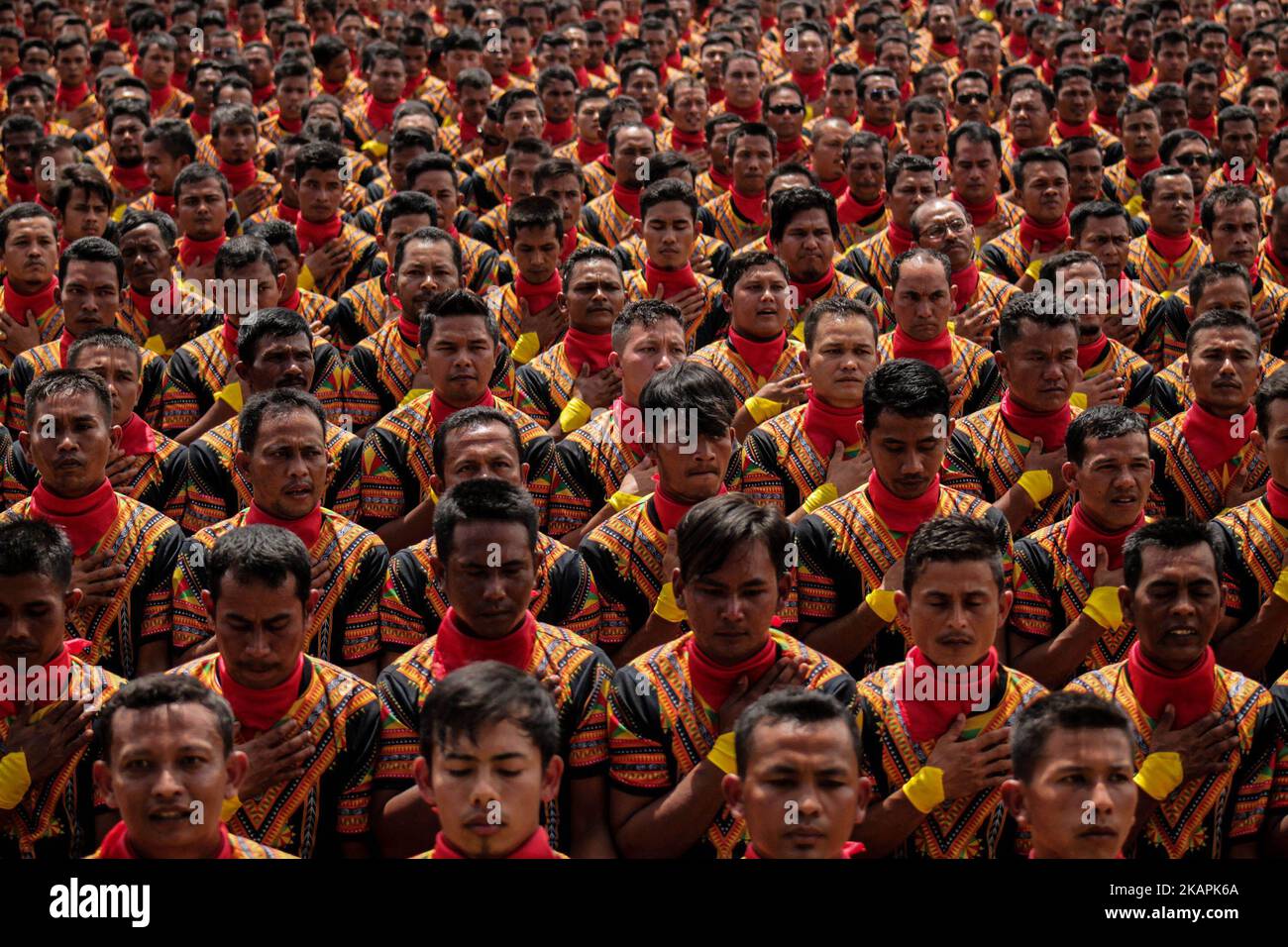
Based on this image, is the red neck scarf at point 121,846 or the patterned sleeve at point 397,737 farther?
the patterned sleeve at point 397,737

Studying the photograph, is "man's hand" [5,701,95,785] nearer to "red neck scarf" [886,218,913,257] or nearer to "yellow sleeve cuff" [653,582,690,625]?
"yellow sleeve cuff" [653,582,690,625]

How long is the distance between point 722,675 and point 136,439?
3.15 meters

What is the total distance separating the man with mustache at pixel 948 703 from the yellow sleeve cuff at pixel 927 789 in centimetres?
5

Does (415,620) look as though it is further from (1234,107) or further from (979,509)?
(1234,107)

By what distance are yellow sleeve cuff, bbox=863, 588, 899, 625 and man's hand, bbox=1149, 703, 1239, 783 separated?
99 centimetres

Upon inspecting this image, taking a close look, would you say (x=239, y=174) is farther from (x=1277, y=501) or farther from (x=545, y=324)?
(x=1277, y=501)

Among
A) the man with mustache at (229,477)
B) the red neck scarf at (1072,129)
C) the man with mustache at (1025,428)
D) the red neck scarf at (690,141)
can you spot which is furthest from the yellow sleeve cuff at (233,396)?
the red neck scarf at (1072,129)

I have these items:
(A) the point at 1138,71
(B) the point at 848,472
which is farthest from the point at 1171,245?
(A) the point at 1138,71

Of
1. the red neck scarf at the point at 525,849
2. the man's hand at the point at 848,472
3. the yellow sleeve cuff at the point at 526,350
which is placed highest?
the yellow sleeve cuff at the point at 526,350

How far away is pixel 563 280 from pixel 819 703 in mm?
4800

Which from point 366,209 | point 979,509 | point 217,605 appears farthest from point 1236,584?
point 366,209

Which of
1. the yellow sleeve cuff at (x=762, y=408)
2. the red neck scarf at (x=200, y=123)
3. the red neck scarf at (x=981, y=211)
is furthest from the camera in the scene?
the red neck scarf at (x=200, y=123)

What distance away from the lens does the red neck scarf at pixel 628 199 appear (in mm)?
10766

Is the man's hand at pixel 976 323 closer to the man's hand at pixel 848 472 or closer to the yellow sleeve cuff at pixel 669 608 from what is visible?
the man's hand at pixel 848 472
